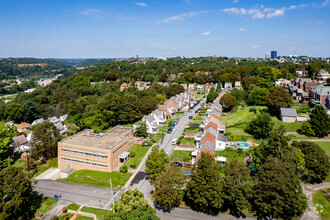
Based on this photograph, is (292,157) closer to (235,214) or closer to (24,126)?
(235,214)

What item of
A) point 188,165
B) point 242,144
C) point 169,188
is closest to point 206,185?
point 169,188

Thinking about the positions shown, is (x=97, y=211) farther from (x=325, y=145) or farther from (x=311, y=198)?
(x=325, y=145)

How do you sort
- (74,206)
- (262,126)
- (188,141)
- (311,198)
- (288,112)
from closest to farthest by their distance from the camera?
(311,198), (74,206), (262,126), (188,141), (288,112)

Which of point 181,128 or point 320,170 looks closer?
point 320,170

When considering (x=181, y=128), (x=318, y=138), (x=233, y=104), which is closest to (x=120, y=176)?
(x=181, y=128)

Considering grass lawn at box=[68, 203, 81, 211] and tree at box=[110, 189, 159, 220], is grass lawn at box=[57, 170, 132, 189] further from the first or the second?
tree at box=[110, 189, 159, 220]

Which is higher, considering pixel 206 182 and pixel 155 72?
pixel 155 72

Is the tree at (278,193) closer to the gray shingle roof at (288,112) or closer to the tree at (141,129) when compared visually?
the gray shingle roof at (288,112)
